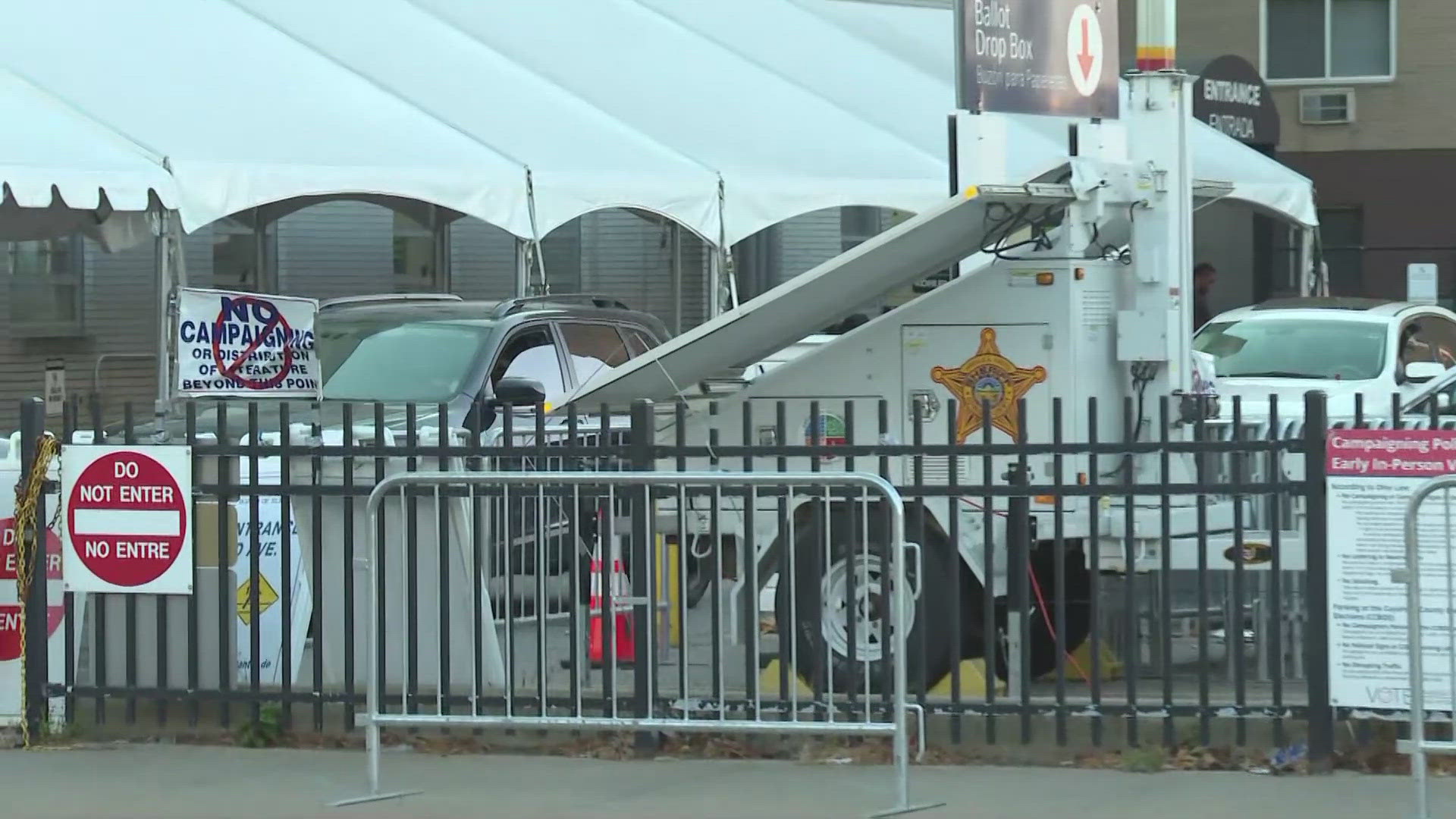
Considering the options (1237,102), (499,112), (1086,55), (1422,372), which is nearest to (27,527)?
(1086,55)

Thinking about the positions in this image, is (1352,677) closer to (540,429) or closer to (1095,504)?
(1095,504)

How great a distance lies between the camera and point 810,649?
793cm

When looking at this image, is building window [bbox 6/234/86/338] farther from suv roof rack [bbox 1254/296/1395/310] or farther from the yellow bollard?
the yellow bollard

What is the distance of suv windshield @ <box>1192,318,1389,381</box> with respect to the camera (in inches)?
553

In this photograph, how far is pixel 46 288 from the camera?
20.1m

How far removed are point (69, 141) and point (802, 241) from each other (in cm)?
1147

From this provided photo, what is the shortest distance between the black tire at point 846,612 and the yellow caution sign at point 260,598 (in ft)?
7.04

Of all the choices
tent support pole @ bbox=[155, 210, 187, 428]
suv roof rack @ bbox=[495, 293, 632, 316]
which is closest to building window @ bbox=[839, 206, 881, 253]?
suv roof rack @ bbox=[495, 293, 632, 316]

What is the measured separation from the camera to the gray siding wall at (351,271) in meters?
20.1

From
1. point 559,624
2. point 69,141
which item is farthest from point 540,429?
point 69,141

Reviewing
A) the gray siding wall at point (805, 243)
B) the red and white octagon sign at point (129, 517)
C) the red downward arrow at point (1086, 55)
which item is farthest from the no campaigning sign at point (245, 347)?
the gray siding wall at point (805, 243)

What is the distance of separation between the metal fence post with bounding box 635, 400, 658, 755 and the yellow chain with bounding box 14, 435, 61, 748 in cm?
236

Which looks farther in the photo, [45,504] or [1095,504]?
[45,504]

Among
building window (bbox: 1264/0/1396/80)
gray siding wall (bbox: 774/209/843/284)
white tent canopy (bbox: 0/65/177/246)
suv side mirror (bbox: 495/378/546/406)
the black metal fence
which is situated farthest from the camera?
building window (bbox: 1264/0/1396/80)
